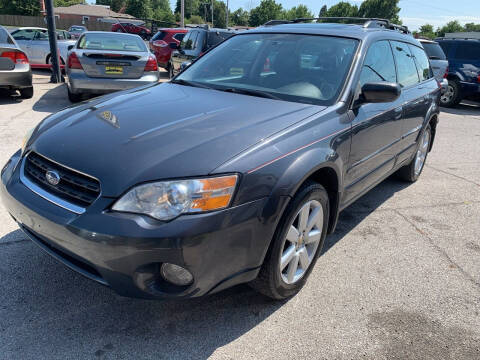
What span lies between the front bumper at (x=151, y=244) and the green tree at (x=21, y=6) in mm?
73386

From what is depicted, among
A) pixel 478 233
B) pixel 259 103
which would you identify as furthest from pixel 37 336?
pixel 478 233

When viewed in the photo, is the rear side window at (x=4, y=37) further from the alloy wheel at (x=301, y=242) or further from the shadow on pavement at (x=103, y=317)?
the alloy wheel at (x=301, y=242)

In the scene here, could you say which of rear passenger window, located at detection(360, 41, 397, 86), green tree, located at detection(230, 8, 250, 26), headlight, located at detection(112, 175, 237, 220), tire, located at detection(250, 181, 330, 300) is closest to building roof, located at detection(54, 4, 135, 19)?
green tree, located at detection(230, 8, 250, 26)

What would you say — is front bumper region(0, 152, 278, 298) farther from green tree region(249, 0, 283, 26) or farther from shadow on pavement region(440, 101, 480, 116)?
green tree region(249, 0, 283, 26)

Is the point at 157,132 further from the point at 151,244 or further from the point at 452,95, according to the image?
the point at 452,95

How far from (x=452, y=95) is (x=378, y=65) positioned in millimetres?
9355

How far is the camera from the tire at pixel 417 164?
15.5 ft

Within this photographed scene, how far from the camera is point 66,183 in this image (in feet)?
6.86

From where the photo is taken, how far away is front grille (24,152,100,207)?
1975 mm

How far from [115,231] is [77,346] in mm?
Answer: 741

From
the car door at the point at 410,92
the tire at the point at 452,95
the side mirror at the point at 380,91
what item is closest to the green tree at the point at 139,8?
the tire at the point at 452,95

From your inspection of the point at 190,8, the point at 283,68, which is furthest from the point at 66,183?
the point at 190,8

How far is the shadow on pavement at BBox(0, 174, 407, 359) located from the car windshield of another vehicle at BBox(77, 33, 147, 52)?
589 centimetres

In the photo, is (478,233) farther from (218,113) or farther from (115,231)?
(115,231)
